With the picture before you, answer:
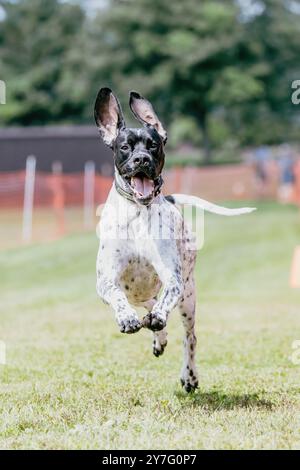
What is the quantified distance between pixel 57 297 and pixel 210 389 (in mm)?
7404

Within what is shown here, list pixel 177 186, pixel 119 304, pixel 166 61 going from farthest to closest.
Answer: pixel 166 61 → pixel 177 186 → pixel 119 304

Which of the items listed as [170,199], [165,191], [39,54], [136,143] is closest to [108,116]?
[136,143]

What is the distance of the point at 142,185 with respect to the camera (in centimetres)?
543

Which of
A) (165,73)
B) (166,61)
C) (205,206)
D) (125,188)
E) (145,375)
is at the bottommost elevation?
(145,375)

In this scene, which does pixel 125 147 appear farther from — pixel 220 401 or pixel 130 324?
pixel 220 401

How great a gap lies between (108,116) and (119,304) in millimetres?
1240

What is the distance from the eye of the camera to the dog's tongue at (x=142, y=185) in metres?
5.40

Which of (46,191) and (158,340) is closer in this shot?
(158,340)

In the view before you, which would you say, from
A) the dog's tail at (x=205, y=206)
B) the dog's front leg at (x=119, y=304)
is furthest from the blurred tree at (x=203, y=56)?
the dog's front leg at (x=119, y=304)

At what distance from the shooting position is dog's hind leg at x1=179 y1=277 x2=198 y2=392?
6.20m

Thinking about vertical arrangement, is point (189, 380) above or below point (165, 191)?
below

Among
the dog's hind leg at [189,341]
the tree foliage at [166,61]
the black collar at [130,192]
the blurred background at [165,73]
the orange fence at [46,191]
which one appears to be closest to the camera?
the black collar at [130,192]

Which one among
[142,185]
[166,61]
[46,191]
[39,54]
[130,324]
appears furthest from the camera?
[39,54]

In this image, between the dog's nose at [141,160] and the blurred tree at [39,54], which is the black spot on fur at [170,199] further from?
the blurred tree at [39,54]
